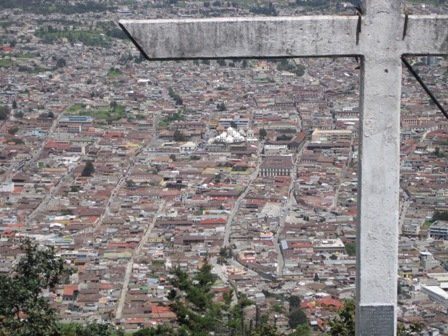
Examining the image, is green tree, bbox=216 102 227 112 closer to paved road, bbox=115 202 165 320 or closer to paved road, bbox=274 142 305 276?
paved road, bbox=274 142 305 276

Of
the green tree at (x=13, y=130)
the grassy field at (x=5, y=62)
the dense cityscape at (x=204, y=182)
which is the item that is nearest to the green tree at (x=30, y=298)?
the dense cityscape at (x=204, y=182)

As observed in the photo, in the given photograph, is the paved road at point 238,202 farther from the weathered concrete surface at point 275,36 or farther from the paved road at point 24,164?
the weathered concrete surface at point 275,36

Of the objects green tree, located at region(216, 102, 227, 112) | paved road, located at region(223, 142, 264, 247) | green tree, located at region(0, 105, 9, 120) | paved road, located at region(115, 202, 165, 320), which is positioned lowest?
paved road, located at region(115, 202, 165, 320)

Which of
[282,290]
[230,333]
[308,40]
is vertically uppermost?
[308,40]

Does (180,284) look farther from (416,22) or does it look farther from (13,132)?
(13,132)

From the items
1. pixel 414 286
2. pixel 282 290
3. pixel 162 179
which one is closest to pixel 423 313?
pixel 414 286

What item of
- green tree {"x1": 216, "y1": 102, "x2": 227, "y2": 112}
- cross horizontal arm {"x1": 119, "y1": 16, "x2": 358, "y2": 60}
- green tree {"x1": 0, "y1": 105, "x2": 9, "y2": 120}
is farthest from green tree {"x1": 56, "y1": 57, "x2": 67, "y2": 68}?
cross horizontal arm {"x1": 119, "y1": 16, "x2": 358, "y2": 60}
